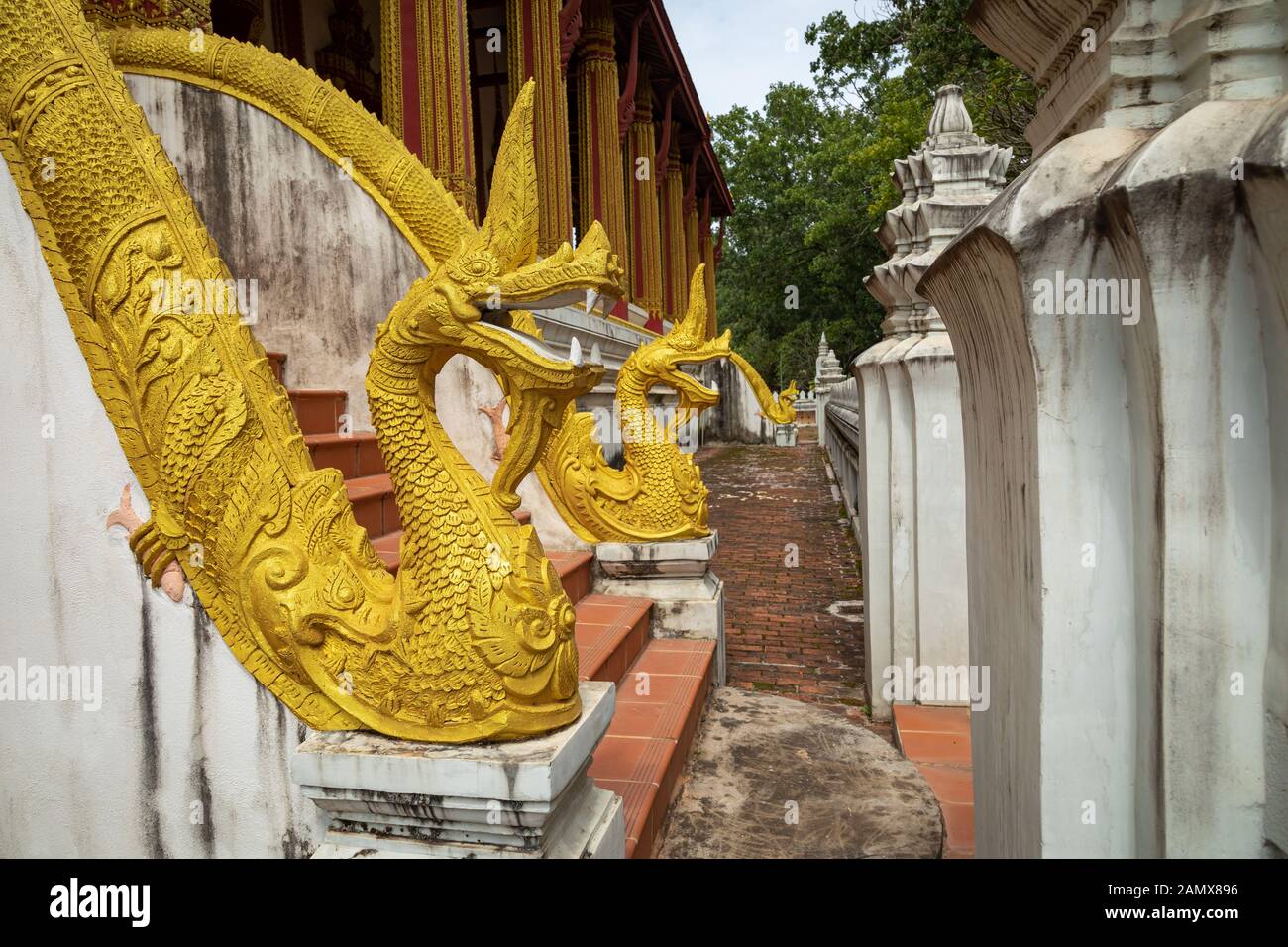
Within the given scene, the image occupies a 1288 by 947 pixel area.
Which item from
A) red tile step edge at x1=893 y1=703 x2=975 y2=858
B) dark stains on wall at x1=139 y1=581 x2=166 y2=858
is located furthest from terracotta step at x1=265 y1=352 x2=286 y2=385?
red tile step edge at x1=893 y1=703 x2=975 y2=858

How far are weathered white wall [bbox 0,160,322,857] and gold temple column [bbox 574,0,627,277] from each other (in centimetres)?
737

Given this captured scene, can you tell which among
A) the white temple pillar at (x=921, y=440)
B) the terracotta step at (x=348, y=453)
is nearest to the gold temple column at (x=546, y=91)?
the terracotta step at (x=348, y=453)

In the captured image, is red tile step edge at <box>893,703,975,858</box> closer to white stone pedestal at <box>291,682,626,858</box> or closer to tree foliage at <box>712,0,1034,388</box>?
white stone pedestal at <box>291,682,626,858</box>

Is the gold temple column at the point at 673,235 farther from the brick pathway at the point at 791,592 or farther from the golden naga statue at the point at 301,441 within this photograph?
the golden naga statue at the point at 301,441

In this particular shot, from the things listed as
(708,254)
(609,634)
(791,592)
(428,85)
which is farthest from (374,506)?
(708,254)

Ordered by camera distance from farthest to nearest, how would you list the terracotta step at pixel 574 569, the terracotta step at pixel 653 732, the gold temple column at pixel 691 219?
the gold temple column at pixel 691 219 < the terracotta step at pixel 574 569 < the terracotta step at pixel 653 732

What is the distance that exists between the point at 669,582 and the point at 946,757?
1542 millimetres

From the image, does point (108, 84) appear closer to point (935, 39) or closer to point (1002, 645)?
point (1002, 645)

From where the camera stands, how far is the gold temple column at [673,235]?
537 inches

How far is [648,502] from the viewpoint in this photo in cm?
413

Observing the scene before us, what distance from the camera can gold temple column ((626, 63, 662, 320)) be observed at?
10883 millimetres

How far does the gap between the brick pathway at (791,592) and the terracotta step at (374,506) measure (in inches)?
84.8

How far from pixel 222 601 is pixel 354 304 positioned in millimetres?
2118
